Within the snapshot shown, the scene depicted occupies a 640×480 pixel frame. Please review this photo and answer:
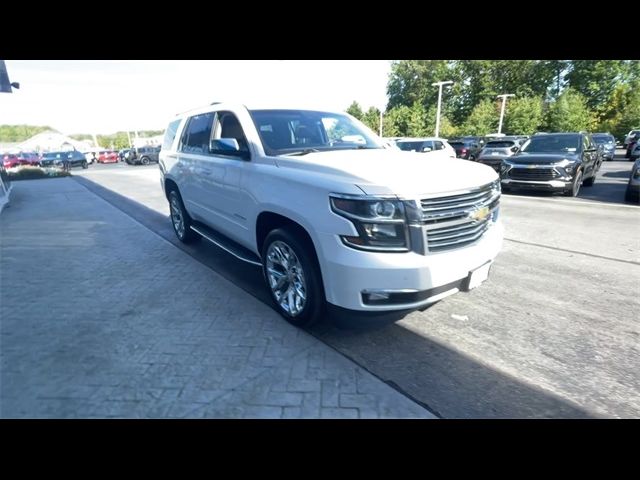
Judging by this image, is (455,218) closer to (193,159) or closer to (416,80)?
(193,159)

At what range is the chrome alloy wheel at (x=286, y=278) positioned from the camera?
2975mm

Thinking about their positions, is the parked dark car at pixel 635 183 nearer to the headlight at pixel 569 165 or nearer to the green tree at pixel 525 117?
the headlight at pixel 569 165

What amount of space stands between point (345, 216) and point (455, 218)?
0.86m

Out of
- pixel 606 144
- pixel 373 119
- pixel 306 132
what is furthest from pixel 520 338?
pixel 373 119

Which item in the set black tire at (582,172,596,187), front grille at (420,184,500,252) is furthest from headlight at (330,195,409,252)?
black tire at (582,172,596,187)

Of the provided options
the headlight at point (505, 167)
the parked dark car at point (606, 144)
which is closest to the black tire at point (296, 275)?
the headlight at point (505, 167)

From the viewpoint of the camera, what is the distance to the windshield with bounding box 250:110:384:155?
3452 millimetres

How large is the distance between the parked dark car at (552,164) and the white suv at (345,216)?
7.55 metres

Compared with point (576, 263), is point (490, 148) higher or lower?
higher

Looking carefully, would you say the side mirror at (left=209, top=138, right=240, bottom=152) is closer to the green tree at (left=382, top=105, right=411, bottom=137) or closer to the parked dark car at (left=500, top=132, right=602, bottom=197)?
the parked dark car at (left=500, top=132, right=602, bottom=197)
